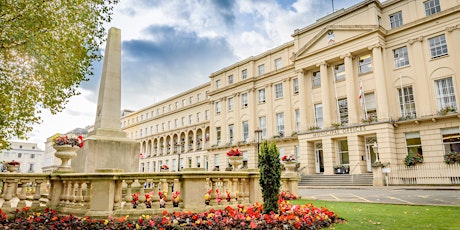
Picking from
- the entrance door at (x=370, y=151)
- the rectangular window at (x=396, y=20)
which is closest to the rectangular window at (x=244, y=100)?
the entrance door at (x=370, y=151)

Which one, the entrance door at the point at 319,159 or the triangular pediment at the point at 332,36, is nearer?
the triangular pediment at the point at 332,36

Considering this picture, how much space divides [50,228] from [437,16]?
2941 cm

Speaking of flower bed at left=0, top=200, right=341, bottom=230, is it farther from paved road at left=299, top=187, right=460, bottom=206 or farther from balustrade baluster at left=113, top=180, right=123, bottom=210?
paved road at left=299, top=187, right=460, bottom=206

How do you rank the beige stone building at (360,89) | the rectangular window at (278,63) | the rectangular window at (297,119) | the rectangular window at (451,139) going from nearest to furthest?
1. the rectangular window at (451,139)
2. the beige stone building at (360,89)
3. the rectangular window at (297,119)
4. the rectangular window at (278,63)

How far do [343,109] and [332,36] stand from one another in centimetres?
765

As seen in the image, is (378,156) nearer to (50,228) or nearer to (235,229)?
(235,229)

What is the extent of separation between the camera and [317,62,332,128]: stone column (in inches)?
1125

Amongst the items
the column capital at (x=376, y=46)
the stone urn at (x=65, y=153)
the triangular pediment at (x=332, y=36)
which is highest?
the triangular pediment at (x=332, y=36)

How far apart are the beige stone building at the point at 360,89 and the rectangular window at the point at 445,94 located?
66 millimetres

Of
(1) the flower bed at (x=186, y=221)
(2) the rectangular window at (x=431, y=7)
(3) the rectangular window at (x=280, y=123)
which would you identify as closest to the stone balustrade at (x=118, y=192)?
(1) the flower bed at (x=186, y=221)

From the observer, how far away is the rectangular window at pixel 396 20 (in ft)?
87.0

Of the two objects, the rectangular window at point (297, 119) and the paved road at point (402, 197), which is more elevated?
the rectangular window at point (297, 119)

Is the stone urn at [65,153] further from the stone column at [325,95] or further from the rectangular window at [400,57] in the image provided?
the rectangular window at [400,57]

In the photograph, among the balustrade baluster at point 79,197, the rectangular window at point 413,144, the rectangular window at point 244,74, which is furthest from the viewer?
the rectangular window at point 244,74
